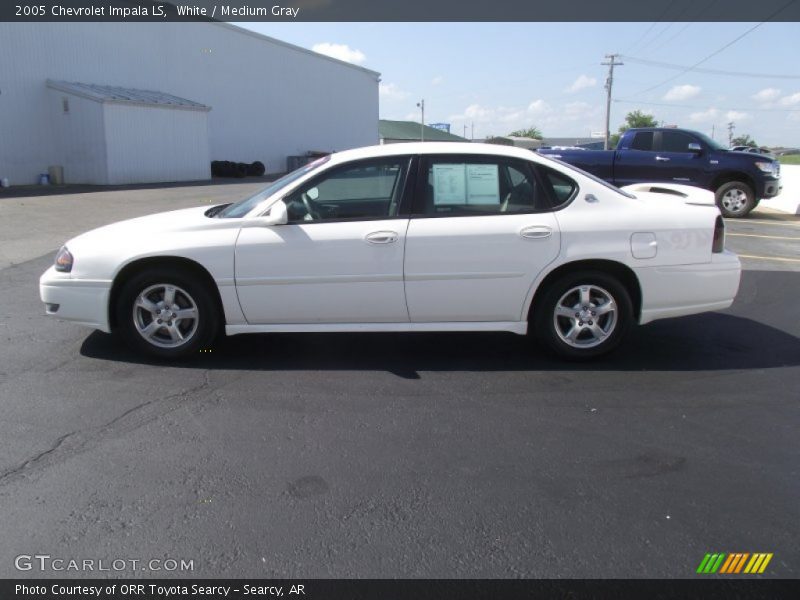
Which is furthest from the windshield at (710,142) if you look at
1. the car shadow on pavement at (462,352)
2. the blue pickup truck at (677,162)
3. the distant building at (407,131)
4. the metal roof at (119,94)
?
the distant building at (407,131)

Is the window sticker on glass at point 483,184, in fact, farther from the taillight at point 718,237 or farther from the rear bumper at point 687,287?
the taillight at point 718,237

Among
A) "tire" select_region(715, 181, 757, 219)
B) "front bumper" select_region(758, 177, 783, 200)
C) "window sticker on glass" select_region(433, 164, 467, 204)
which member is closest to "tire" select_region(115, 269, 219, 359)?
"window sticker on glass" select_region(433, 164, 467, 204)

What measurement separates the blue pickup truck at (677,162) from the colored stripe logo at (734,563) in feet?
41.2

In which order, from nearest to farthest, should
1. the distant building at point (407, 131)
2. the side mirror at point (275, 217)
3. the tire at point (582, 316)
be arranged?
the side mirror at point (275, 217) < the tire at point (582, 316) < the distant building at point (407, 131)

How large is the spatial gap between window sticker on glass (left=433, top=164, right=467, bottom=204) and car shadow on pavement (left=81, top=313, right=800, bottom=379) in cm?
125

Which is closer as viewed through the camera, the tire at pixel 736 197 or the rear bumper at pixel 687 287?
the rear bumper at pixel 687 287

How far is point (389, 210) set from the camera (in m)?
4.86

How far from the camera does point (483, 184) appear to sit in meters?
4.97

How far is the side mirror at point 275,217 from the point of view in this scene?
4.65m

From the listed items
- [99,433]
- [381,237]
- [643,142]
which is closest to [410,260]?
[381,237]

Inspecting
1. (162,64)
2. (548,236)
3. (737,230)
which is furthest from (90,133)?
(548,236)

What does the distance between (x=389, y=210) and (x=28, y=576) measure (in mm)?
3222

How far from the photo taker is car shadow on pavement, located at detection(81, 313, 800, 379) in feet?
16.2

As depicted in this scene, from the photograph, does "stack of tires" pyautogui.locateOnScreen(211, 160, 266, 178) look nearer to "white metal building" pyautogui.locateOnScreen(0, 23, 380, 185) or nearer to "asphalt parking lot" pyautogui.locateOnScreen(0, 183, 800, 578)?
"white metal building" pyautogui.locateOnScreen(0, 23, 380, 185)
